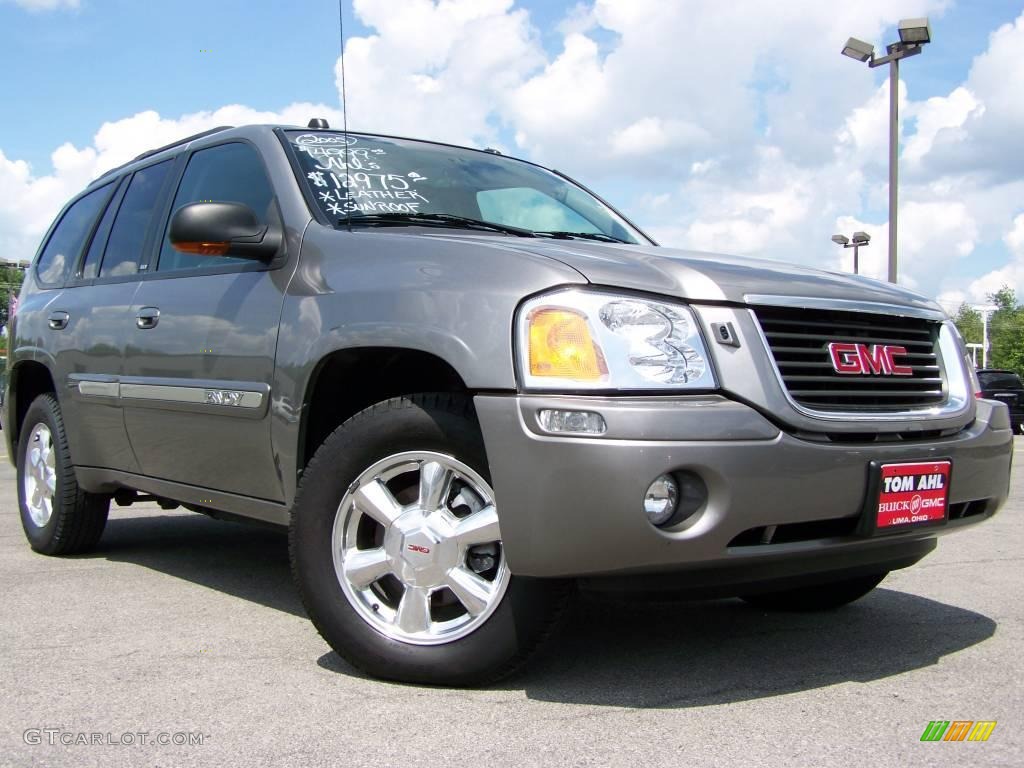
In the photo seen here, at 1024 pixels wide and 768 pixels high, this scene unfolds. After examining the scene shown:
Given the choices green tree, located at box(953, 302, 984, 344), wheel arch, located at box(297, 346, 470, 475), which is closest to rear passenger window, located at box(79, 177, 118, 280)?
wheel arch, located at box(297, 346, 470, 475)

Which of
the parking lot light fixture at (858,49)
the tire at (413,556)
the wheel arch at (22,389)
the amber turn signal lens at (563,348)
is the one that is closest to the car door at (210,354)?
the tire at (413,556)

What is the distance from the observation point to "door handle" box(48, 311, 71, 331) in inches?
195

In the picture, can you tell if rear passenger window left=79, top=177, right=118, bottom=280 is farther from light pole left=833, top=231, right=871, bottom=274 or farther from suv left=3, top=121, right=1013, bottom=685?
light pole left=833, top=231, right=871, bottom=274

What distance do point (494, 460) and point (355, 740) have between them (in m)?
0.74

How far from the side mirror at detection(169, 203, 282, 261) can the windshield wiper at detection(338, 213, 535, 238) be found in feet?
0.85

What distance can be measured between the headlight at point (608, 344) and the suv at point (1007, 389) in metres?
21.6

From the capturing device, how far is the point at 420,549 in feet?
9.81

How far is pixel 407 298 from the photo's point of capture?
3047 millimetres

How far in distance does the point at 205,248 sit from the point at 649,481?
1.81m

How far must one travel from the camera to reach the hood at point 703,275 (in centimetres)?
281

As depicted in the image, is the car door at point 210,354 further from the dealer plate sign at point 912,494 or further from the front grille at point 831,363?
the dealer plate sign at point 912,494

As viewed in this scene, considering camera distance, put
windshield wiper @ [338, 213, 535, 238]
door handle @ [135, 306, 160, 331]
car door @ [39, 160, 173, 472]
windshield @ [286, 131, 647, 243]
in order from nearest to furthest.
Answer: windshield wiper @ [338, 213, 535, 238] → windshield @ [286, 131, 647, 243] → door handle @ [135, 306, 160, 331] → car door @ [39, 160, 173, 472]

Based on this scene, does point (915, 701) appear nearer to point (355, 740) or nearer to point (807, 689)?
point (807, 689)

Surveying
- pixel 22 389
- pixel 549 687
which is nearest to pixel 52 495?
pixel 22 389
